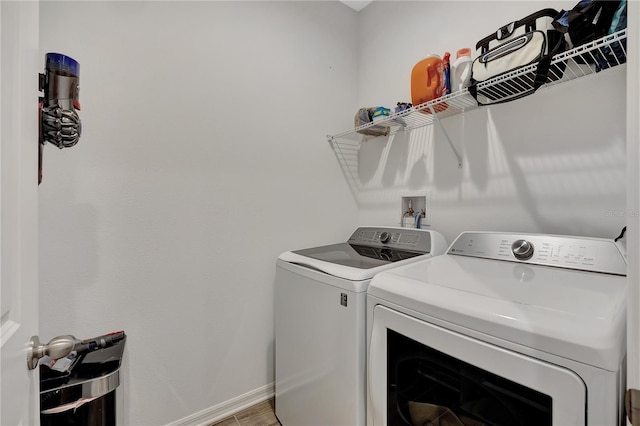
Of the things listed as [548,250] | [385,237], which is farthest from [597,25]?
[385,237]

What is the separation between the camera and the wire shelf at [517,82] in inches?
37.3

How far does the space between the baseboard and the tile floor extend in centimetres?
2

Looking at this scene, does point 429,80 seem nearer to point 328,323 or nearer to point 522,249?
point 522,249

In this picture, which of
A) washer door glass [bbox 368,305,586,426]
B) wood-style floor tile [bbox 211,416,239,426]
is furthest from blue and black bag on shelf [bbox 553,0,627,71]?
wood-style floor tile [bbox 211,416,239,426]

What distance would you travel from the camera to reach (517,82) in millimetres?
1146

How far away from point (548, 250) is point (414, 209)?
0.80m

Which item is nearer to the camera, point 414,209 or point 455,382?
point 455,382

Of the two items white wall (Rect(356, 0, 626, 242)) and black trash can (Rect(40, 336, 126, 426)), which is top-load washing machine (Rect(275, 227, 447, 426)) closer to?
white wall (Rect(356, 0, 626, 242))

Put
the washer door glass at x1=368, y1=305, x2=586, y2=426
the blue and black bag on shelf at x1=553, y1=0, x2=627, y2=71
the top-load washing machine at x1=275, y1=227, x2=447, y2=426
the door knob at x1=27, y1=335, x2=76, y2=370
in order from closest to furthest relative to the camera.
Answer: the door knob at x1=27, y1=335, x2=76, y2=370 → the washer door glass at x1=368, y1=305, x2=586, y2=426 → the blue and black bag on shelf at x1=553, y1=0, x2=627, y2=71 → the top-load washing machine at x1=275, y1=227, x2=447, y2=426

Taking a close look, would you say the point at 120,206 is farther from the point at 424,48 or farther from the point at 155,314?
the point at 424,48

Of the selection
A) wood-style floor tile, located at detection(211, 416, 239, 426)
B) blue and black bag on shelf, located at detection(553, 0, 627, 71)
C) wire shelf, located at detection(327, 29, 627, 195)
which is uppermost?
blue and black bag on shelf, located at detection(553, 0, 627, 71)

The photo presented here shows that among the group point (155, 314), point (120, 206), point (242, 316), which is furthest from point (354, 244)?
point (120, 206)

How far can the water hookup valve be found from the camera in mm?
759

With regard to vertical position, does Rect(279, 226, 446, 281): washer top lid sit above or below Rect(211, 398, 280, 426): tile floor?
above
